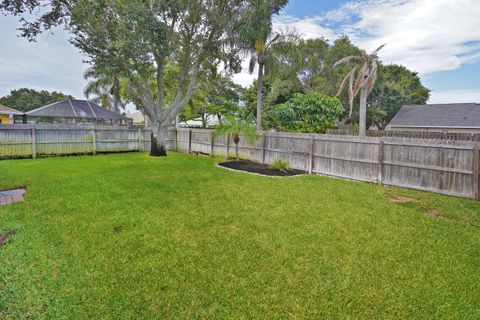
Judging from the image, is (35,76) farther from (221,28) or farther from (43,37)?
(221,28)

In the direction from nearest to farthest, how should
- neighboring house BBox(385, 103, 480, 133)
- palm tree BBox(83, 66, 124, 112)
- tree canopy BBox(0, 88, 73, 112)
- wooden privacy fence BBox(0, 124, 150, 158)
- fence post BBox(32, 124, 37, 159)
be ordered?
wooden privacy fence BBox(0, 124, 150, 158) < fence post BBox(32, 124, 37, 159) < neighboring house BBox(385, 103, 480, 133) < palm tree BBox(83, 66, 124, 112) < tree canopy BBox(0, 88, 73, 112)

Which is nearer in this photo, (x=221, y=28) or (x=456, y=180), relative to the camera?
(x=456, y=180)

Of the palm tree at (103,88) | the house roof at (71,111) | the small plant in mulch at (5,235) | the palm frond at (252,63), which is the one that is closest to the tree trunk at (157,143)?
the palm frond at (252,63)

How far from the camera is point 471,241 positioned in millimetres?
4152

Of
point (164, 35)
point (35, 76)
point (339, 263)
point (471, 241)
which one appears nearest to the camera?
point (339, 263)

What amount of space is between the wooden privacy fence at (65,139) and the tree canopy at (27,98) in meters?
28.0

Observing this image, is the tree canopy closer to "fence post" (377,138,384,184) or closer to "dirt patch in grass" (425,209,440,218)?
"fence post" (377,138,384,184)

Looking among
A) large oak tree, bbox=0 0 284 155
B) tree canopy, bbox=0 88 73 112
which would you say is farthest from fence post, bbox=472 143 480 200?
tree canopy, bbox=0 88 73 112

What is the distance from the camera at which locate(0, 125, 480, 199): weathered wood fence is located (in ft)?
21.9

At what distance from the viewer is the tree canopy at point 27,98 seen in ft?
117

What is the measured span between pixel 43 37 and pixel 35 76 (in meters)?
12.0

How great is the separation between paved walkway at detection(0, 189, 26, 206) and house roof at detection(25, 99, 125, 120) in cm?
1307

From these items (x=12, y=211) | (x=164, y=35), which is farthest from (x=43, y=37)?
(x=12, y=211)

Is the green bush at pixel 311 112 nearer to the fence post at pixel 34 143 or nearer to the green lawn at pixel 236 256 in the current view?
the green lawn at pixel 236 256
